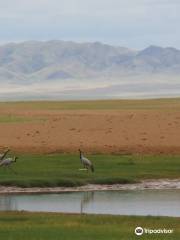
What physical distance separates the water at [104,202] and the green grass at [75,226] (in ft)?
8.08

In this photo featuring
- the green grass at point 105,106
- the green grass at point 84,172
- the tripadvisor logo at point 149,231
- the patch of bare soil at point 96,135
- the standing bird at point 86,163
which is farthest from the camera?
the green grass at point 105,106

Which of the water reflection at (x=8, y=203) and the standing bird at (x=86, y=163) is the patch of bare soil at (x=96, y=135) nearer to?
the standing bird at (x=86, y=163)

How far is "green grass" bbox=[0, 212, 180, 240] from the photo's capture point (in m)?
17.5

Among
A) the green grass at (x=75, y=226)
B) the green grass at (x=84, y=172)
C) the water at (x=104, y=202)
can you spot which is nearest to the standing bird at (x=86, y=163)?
the green grass at (x=84, y=172)

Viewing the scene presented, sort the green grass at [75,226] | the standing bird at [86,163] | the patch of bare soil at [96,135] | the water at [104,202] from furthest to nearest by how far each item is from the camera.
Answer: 1. the patch of bare soil at [96,135]
2. the standing bird at [86,163]
3. the water at [104,202]
4. the green grass at [75,226]

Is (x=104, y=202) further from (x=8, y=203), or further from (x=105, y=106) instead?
(x=105, y=106)

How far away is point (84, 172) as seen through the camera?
31734 mm

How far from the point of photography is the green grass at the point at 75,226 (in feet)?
57.3

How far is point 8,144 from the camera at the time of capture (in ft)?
139

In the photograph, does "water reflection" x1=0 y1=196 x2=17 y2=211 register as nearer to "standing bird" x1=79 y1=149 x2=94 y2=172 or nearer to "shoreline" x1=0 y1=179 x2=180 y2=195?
"shoreline" x1=0 y1=179 x2=180 y2=195

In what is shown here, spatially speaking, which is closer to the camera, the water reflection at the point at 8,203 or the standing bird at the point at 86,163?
the water reflection at the point at 8,203

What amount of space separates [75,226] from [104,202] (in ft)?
22.2

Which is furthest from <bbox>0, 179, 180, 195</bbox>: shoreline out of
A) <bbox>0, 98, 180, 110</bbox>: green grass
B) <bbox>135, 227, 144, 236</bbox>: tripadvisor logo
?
<bbox>0, 98, 180, 110</bbox>: green grass

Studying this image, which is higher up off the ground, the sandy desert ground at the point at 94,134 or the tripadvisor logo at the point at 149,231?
the sandy desert ground at the point at 94,134
